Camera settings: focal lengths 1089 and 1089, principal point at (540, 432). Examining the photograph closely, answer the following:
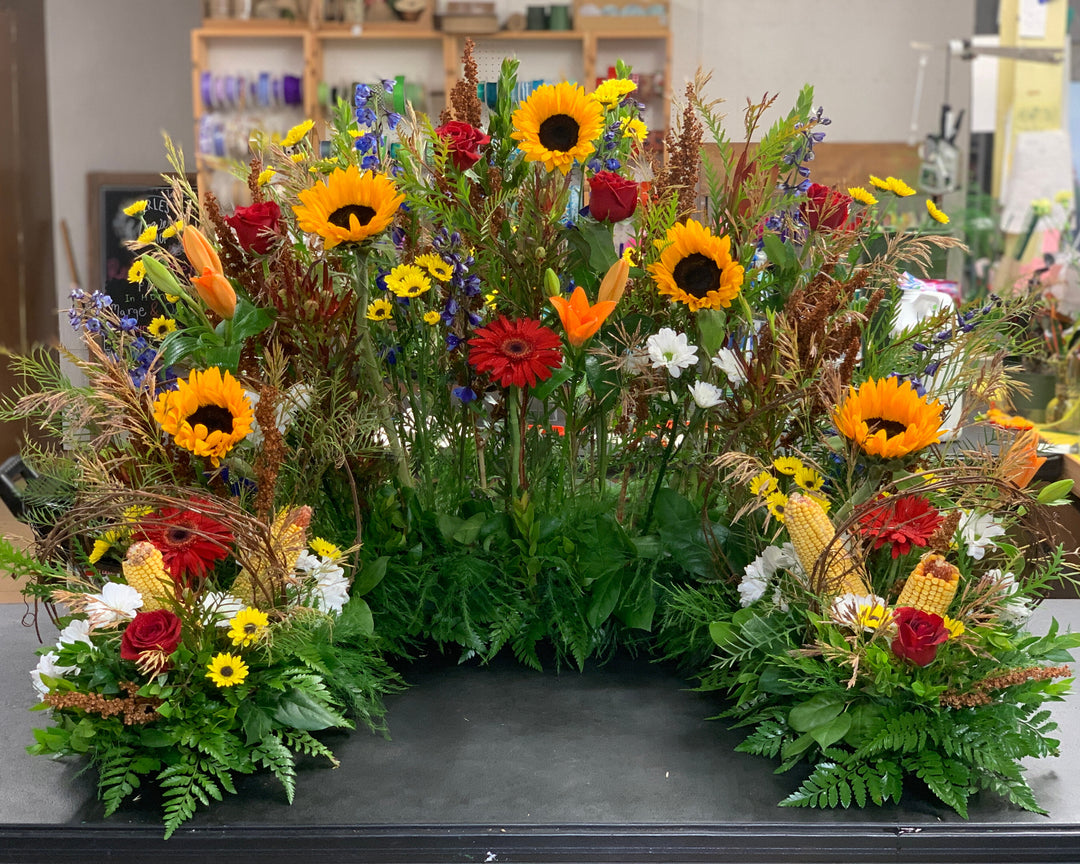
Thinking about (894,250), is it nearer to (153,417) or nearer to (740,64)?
(153,417)

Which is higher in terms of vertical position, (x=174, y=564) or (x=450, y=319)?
(x=450, y=319)

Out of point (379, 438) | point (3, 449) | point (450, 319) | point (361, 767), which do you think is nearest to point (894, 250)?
point (450, 319)

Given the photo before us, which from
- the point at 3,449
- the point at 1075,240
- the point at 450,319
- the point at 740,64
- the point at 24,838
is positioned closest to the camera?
the point at 24,838

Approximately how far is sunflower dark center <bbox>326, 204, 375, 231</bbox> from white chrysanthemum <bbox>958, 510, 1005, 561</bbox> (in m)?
0.59

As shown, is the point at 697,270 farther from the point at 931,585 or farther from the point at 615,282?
the point at 931,585

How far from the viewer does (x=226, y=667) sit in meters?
0.83

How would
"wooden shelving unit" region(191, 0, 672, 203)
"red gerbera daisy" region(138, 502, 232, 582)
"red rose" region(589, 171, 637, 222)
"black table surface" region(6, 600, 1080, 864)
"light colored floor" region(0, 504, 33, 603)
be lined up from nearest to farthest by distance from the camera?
1. "black table surface" region(6, 600, 1080, 864)
2. "red gerbera daisy" region(138, 502, 232, 582)
3. "red rose" region(589, 171, 637, 222)
4. "light colored floor" region(0, 504, 33, 603)
5. "wooden shelving unit" region(191, 0, 672, 203)

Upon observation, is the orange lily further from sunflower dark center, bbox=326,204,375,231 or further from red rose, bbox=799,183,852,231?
red rose, bbox=799,183,852,231

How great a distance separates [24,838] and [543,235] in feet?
2.22

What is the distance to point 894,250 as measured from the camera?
3.67 ft

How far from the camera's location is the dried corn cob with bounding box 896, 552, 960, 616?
0.88 meters

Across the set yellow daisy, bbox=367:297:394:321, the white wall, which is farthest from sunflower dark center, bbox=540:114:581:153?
the white wall

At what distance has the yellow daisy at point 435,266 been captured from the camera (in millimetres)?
1033

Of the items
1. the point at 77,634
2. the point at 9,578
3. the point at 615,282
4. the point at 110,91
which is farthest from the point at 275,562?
the point at 110,91
